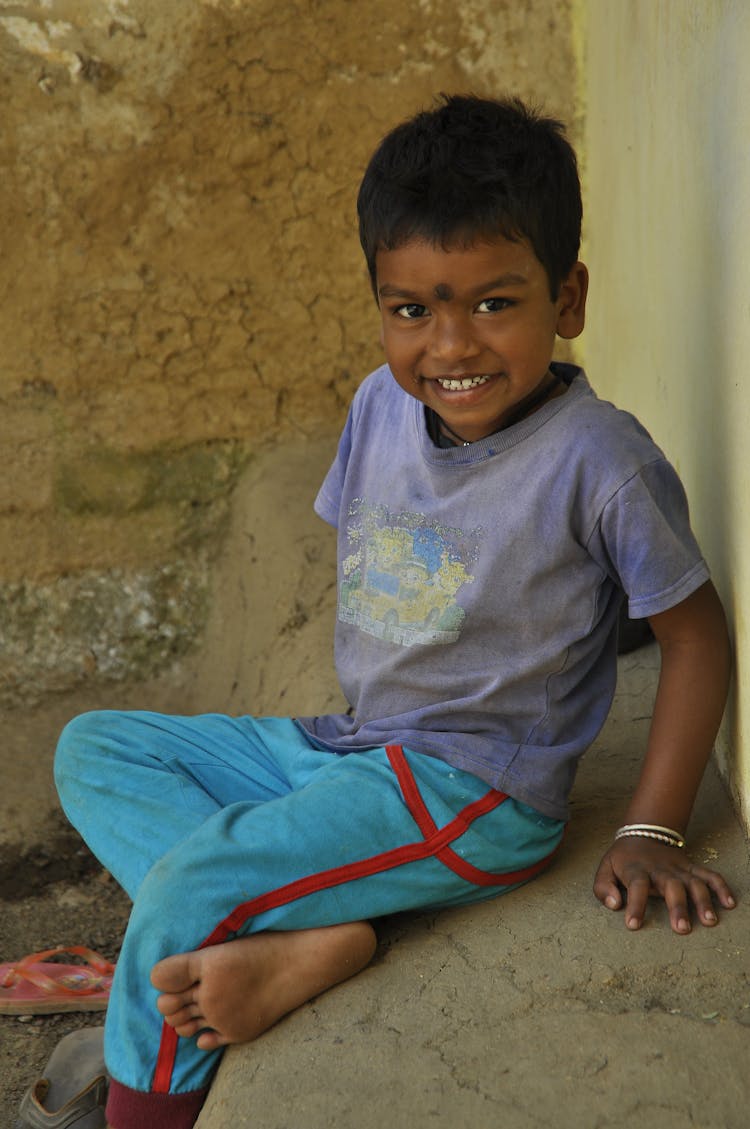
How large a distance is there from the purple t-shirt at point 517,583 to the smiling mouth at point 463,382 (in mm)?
80

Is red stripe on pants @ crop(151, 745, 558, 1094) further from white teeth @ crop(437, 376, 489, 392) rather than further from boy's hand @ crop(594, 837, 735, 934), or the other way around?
white teeth @ crop(437, 376, 489, 392)

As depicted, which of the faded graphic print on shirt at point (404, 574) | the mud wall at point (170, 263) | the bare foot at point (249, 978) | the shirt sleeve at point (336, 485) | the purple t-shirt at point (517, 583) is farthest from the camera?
the mud wall at point (170, 263)

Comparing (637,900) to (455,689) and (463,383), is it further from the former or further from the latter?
(463,383)

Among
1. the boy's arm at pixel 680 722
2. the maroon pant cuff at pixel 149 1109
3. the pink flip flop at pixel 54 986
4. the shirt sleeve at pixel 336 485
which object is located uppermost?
the shirt sleeve at pixel 336 485

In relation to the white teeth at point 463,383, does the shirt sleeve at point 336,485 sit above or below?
below

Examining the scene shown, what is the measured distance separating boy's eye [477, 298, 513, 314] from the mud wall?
1402 mm

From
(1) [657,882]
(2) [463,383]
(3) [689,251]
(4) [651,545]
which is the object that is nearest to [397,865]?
(1) [657,882]

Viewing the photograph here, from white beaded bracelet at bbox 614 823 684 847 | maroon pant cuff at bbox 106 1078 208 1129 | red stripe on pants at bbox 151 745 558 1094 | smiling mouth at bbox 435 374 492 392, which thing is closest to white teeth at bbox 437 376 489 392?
smiling mouth at bbox 435 374 492 392

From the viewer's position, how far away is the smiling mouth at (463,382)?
62.9 inches

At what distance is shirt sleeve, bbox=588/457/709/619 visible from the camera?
152 centimetres

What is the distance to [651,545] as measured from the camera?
1.51 metres

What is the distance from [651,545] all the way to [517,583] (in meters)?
0.19

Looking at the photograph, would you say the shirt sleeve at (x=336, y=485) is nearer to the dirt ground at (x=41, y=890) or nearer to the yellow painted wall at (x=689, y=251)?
the yellow painted wall at (x=689, y=251)

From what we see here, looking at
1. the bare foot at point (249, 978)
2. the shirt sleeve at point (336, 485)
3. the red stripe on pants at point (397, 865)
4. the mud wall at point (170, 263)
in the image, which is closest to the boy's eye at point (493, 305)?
the shirt sleeve at point (336, 485)
